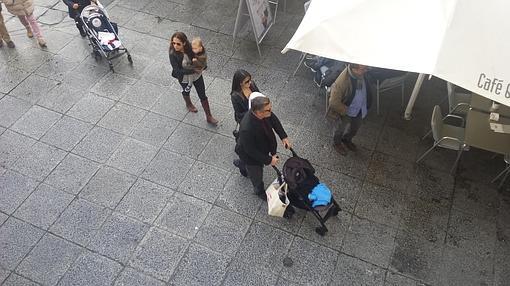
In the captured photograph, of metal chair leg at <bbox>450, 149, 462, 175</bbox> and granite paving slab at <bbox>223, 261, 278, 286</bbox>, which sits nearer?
granite paving slab at <bbox>223, 261, 278, 286</bbox>

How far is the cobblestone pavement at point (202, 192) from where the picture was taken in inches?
207

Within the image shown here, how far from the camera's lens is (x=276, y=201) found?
17.2ft

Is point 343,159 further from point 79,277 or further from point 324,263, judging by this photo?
point 79,277

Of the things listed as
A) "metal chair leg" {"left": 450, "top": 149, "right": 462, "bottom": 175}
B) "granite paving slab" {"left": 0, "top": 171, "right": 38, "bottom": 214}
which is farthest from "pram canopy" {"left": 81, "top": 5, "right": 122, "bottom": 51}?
"metal chair leg" {"left": 450, "top": 149, "right": 462, "bottom": 175}

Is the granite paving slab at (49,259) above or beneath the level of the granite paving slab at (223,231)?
above

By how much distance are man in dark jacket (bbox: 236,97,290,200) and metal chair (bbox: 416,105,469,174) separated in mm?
2195

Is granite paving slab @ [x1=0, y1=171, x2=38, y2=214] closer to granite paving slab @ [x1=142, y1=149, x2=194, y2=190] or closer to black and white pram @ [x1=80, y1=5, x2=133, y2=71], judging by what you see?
granite paving slab @ [x1=142, y1=149, x2=194, y2=190]

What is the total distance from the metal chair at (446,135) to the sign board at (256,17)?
3510 millimetres

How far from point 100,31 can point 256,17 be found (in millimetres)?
2871

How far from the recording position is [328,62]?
6.99 meters

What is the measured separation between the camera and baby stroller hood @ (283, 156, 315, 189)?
5.07m

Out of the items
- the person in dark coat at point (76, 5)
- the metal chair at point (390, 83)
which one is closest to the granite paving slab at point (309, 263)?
the metal chair at point (390, 83)

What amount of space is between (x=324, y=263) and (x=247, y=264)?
961 mm

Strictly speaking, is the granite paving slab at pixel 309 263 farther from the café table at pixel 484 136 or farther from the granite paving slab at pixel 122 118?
the granite paving slab at pixel 122 118
